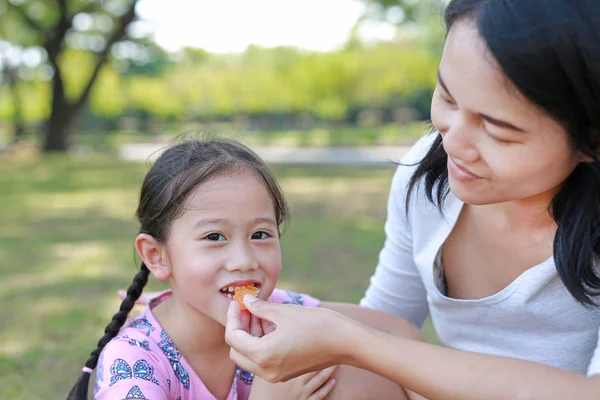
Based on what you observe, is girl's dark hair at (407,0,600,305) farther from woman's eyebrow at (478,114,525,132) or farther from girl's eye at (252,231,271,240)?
girl's eye at (252,231,271,240)

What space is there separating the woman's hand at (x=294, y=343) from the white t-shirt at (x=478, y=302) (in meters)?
0.51

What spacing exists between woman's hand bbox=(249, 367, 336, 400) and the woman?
0.28 m

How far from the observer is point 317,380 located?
1831 millimetres

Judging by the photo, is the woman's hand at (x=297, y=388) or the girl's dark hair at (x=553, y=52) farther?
the woman's hand at (x=297, y=388)

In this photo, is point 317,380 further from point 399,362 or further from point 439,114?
point 439,114

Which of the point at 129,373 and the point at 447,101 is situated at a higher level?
the point at 447,101

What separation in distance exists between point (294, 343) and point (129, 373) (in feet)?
1.57

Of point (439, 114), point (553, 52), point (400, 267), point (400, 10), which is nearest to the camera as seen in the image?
point (553, 52)

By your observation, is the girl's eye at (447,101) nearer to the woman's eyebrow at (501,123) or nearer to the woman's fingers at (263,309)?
the woman's eyebrow at (501,123)

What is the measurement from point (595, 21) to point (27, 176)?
12385 millimetres

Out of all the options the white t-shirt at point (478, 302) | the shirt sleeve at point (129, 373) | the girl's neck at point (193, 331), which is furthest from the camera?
the girl's neck at point (193, 331)

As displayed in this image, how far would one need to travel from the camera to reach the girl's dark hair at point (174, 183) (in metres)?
1.88

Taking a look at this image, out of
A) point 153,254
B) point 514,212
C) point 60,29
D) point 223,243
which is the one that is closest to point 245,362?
point 223,243

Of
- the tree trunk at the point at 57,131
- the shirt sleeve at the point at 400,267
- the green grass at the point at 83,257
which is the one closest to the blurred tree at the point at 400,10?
the green grass at the point at 83,257
